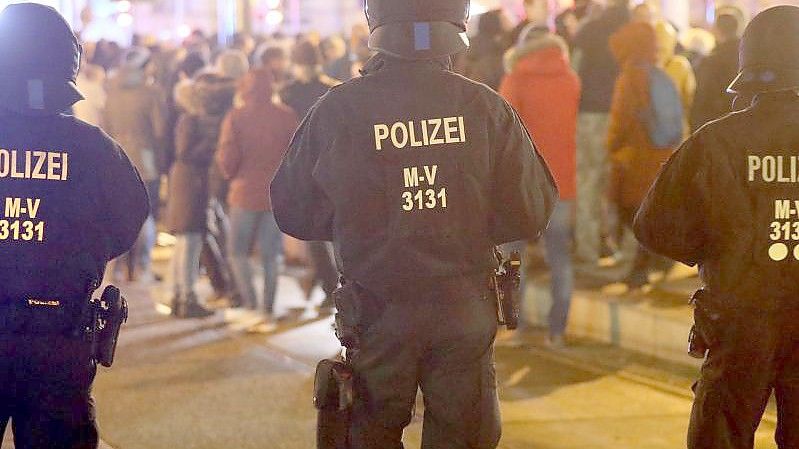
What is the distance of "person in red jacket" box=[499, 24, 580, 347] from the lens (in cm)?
872

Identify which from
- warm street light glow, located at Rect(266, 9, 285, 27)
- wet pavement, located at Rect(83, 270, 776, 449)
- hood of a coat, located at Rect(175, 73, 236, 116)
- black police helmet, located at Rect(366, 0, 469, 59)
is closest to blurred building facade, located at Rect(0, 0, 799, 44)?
warm street light glow, located at Rect(266, 9, 285, 27)

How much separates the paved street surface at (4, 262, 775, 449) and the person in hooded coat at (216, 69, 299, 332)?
0.71 meters

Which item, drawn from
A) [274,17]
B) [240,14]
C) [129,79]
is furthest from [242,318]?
[274,17]

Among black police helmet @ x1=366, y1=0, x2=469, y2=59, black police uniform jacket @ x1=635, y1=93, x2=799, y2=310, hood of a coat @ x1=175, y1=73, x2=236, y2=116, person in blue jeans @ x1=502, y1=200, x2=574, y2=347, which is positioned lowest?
person in blue jeans @ x1=502, y1=200, x2=574, y2=347

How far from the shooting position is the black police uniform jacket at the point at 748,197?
14.6 ft

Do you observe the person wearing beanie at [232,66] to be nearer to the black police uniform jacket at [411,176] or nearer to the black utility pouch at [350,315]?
the black police uniform jacket at [411,176]

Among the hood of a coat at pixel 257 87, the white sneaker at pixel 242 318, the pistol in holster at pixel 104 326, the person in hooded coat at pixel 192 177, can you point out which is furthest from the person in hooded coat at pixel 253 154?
the pistol in holster at pixel 104 326

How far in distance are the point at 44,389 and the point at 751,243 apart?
90.0 inches

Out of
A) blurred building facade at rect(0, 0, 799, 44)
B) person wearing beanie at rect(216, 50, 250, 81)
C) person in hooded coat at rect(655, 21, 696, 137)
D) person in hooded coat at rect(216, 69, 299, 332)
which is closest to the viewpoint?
person in hooded coat at rect(655, 21, 696, 137)

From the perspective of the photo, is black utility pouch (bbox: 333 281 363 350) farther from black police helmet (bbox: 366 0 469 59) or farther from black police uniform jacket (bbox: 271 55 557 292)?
black police helmet (bbox: 366 0 469 59)

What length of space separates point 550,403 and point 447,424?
361 cm

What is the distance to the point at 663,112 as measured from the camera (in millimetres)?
9336

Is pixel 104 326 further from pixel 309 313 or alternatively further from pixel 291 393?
pixel 309 313

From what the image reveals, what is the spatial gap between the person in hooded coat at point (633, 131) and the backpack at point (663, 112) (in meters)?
0.03
